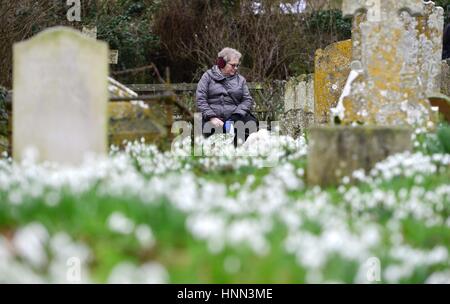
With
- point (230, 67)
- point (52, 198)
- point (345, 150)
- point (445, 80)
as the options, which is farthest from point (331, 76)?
point (52, 198)

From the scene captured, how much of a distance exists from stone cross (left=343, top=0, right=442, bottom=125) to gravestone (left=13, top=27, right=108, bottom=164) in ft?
10.3

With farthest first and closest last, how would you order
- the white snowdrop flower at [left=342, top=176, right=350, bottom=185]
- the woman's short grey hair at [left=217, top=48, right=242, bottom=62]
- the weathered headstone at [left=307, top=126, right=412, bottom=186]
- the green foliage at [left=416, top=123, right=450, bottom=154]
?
the woman's short grey hair at [left=217, top=48, right=242, bottom=62]
the green foliage at [left=416, top=123, right=450, bottom=154]
the weathered headstone at [left=307, top=126, right=412, bottom=186]
the white snowdrop flower at [left=342, top=176, right=350, bottom=185]

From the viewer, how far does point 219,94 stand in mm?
11516

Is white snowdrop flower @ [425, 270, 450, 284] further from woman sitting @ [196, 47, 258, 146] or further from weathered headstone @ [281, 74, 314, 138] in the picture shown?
weathered headstone @ [281, 74, 314, 138]

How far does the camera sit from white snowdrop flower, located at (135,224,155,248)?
394cm

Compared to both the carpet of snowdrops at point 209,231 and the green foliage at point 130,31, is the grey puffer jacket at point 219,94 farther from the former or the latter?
the green foliage at point 130,31

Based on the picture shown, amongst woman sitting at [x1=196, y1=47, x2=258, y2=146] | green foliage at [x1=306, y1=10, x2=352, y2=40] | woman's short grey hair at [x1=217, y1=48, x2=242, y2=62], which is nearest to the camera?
woman's short grey hair at [x1=217, y1=48, x2=242, y2=62]

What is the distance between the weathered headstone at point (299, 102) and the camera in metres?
15.8

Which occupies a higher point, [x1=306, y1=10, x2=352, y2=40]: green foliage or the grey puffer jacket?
[x1=306, y1=10, x2=352, y2=40]: green foliage

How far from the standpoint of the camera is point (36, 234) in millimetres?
3734

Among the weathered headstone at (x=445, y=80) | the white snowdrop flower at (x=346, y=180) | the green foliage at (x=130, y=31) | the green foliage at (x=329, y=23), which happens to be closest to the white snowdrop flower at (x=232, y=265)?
the white snowdrop flower at (x=346, y=180)

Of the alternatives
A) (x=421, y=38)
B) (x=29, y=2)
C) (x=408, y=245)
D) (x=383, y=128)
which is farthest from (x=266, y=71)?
(x=408, y=245)

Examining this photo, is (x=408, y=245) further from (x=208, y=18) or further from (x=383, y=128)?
(x=208, y=18)

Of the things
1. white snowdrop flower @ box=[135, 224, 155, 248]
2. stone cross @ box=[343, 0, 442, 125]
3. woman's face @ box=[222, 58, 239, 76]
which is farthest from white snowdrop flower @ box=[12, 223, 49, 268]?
woman's face @ box=[222, 58, 239, 76]
